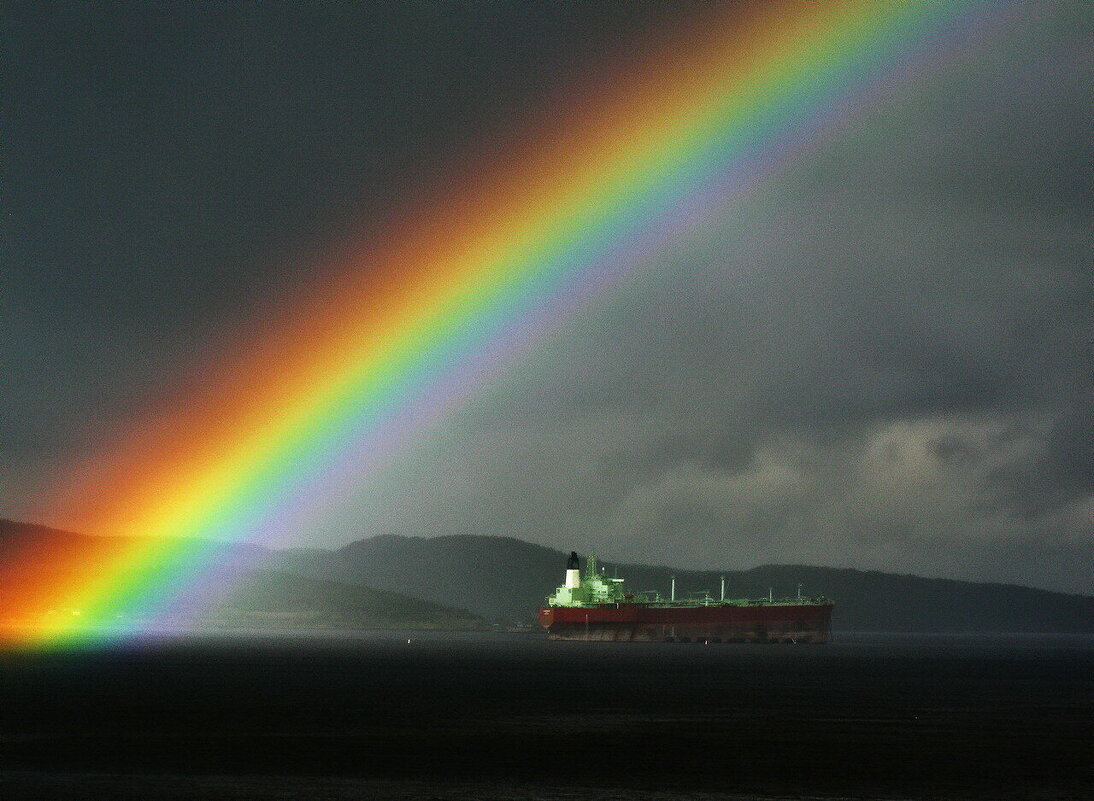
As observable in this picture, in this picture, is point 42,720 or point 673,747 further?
point 42,720

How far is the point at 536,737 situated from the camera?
2872 inches

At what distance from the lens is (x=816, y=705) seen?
9944 centimetres

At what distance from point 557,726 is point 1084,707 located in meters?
45.7

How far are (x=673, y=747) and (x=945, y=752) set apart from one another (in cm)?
1295

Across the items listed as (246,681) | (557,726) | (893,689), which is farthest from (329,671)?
(557,726)

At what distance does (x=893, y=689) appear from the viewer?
125188mm

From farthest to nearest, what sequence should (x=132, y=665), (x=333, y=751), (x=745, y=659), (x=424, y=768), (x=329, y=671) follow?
(x=745, y=659) < (x=132, y=665) < (x=329, y=671) < (x=333, y=751) < (x=424, y=768)

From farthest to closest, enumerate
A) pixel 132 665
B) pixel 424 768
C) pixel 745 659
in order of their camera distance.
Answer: pixel 745 659 → pixel 132 665 → pixel 424 768

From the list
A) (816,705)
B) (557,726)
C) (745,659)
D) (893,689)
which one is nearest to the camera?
(557,726)

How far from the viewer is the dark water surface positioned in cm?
5362

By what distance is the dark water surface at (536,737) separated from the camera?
→ 53.6 m

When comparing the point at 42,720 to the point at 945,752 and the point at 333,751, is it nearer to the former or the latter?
the point at 333,751

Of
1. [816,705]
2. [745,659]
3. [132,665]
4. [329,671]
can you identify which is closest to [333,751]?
[816,705]

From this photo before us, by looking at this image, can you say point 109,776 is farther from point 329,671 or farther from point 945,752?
point 329,671
